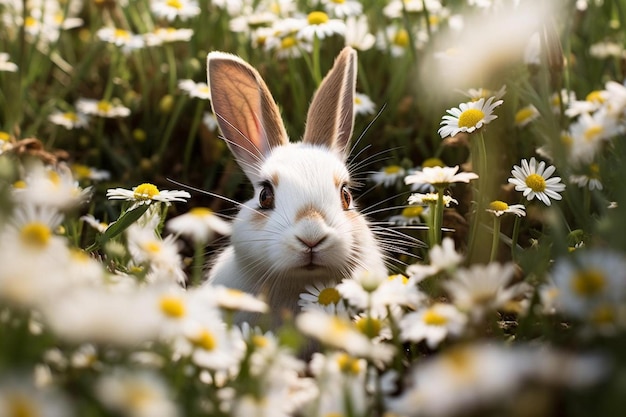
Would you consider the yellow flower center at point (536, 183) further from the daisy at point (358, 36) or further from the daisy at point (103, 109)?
the daisy at point (103, 109)

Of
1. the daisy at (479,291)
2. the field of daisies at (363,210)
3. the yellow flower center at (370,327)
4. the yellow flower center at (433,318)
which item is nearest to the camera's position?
the field of daisies at (363,210)

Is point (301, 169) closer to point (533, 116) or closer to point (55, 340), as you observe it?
point (533, 116)

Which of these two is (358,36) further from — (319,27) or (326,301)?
(326,301)

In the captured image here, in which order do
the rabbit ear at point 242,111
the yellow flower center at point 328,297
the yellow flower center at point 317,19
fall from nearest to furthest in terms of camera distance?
the yellow flower center at point 328,297, the rabbit ear at point 242,111, the yellow flower center at point 317,19

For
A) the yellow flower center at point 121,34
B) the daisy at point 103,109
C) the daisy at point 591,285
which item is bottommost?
the daisy at point 103,109

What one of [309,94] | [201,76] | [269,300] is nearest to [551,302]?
[269,300]

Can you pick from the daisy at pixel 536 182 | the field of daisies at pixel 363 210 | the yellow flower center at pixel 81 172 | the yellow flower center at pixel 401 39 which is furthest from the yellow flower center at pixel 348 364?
the yellow flower center at pixel 401 39

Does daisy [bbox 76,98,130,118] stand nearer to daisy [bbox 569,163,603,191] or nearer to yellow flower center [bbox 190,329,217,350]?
daisy [bbox 569,163,603,191]

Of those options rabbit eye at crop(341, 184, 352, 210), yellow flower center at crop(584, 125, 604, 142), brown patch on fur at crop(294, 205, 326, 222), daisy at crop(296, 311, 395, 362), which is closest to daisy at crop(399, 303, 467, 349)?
daisy at crop(296, 311, 395, 362)
